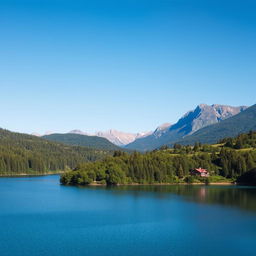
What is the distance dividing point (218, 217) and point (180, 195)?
1548 inches

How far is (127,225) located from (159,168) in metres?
94.4

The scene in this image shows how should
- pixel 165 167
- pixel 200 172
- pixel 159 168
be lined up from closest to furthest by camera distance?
1. pixel 159 168
2. pixel 165 167
3. pixel 200 172

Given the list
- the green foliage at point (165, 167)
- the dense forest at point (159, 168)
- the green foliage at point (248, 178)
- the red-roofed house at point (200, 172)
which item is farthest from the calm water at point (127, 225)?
the red-roofed house at point (200, 172)

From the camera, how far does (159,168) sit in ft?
556

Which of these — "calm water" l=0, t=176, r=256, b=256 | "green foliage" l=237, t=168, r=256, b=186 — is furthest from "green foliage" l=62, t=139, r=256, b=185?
"calm water" l=0, t=176, r=256, b=256

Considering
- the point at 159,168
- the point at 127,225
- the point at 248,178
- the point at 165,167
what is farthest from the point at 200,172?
the point at 127,225

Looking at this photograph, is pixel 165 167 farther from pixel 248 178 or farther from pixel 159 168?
pixel 248 178

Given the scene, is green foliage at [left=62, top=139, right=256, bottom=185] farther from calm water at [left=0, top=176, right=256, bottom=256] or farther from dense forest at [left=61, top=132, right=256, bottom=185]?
calm water at [left=0, top=176, right=256, bottom=256]

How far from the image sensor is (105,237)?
66.3 m

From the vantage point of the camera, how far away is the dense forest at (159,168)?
162488 mm

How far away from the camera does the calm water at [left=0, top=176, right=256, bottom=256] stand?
59.8m

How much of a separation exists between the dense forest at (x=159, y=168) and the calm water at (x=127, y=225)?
42.2 m

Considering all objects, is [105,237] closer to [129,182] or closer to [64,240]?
[64,240]

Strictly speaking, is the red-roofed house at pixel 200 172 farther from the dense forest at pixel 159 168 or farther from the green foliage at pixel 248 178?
the green foliage at pixel 248 178
